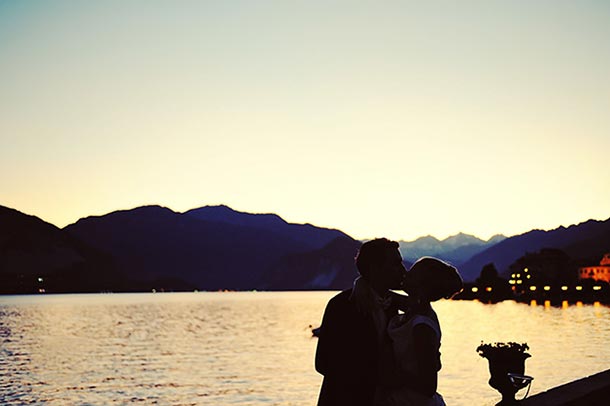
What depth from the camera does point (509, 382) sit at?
10.8 metres

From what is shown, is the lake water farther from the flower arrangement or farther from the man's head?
the man's head

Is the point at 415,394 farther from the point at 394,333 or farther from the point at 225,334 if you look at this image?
the point at 225,334

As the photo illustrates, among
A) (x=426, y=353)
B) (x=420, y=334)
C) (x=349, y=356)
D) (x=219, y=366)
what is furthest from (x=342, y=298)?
(x=219, y=366)

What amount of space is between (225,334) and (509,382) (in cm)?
9674

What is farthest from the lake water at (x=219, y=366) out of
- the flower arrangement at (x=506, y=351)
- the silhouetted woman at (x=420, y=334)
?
the silhouetted woman at (x=420, y=334)

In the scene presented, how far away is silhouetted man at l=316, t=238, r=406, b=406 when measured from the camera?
5.08 m

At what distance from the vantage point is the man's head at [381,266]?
208 inches

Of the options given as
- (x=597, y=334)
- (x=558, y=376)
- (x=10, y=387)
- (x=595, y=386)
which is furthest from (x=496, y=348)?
(x=597, y=334)

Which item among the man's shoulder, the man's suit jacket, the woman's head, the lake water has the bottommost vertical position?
the lake water

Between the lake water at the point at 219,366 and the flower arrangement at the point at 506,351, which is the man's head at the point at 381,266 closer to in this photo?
the flower arrangement at the point at 506,351

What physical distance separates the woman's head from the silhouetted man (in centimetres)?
14

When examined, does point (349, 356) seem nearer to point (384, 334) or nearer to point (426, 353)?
point (384, 334)

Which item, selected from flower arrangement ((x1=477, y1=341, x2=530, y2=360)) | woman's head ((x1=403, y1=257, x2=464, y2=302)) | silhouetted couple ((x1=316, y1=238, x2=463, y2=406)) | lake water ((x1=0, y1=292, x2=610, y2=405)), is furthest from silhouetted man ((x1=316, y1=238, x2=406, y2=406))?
lake water ((x1=0, y1=292, x2=610, y2=405))

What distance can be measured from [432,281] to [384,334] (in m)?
0.57
